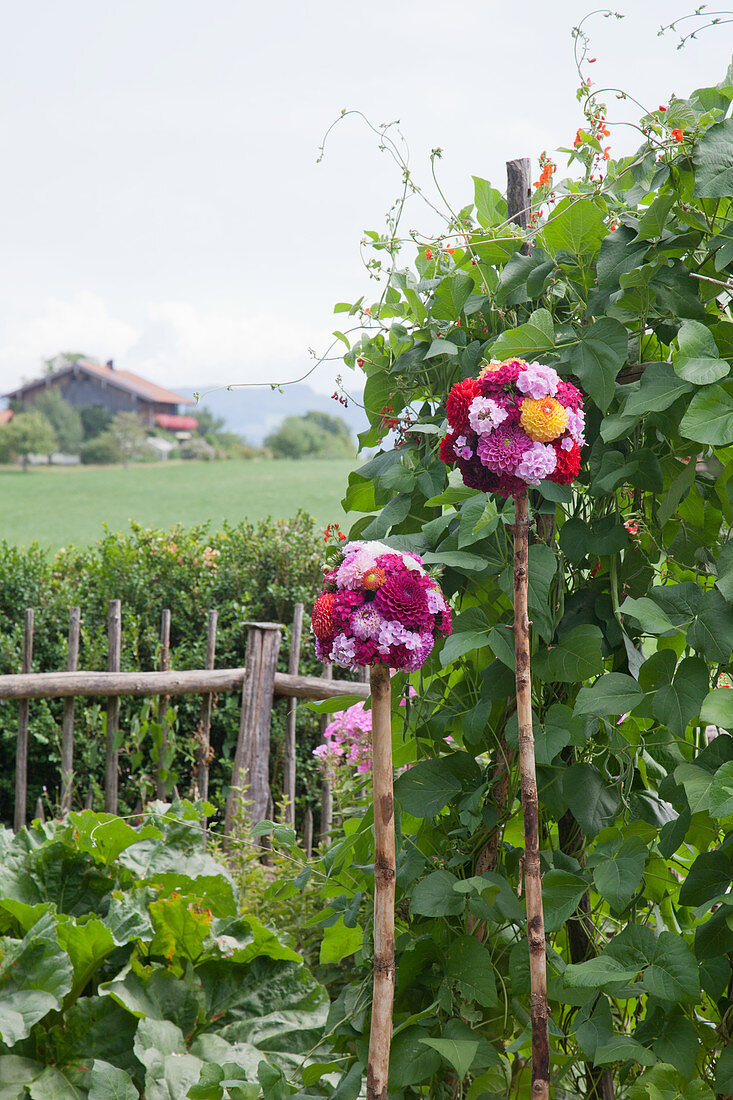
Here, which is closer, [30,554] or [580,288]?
[580,288]

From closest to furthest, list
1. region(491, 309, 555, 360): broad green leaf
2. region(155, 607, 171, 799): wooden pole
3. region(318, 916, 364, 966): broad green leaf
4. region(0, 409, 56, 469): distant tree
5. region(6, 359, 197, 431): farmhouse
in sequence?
region(491, 309, 555, 360): broad green leaf → region(318, 916, 364, 966): broad green leaf → region(155, 607, 171, 799): wooden pole → region(0, 409, 56, 469): distant tree → region(6, 359, 197, 431): farmhouse

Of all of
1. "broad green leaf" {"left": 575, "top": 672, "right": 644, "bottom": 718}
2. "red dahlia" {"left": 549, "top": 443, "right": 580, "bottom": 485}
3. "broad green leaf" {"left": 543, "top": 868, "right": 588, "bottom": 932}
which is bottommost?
"broad green leaf" {"left": 543, "top": 868, "right": 588, "bottom": 932}

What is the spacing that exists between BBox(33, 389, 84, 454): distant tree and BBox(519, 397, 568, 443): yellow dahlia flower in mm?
50772

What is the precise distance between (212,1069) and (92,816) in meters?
1.11

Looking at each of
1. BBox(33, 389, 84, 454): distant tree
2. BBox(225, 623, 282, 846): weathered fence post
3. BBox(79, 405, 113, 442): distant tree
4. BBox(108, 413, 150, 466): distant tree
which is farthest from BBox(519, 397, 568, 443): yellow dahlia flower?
BBox(79, 405, 113, 442): distant tree

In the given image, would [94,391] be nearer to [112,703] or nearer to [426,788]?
[112,703]

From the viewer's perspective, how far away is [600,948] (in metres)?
1.35

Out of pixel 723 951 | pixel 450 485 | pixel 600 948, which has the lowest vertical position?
pixel 600 948

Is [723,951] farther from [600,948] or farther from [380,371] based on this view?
[380,371]

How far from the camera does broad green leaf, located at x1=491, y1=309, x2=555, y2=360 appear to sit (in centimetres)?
110

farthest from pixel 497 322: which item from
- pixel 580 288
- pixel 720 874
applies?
pixel 720 874

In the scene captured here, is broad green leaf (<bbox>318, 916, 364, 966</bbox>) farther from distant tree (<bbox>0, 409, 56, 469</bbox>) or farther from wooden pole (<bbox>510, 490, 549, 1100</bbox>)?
distant tree (<bbox>0, 409, 56, 469</bbox>)

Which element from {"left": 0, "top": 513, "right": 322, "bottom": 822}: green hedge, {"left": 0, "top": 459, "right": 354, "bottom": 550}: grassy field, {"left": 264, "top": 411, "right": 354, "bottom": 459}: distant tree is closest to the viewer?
{"left": 0, "top": 513, "right": 322, "bottom": 822}: green hedge

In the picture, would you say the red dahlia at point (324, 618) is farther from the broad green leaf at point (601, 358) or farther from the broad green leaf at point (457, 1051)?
the broad green leaf at point (457, 1051)
